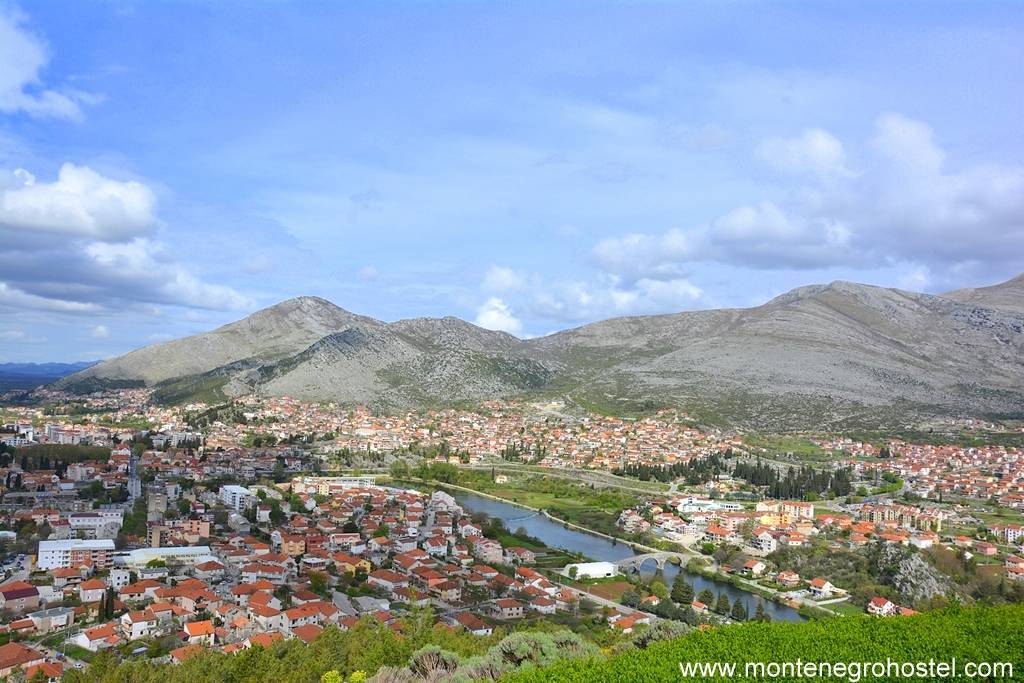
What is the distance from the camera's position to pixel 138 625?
1552 centimetres

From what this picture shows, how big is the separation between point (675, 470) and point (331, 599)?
2696cm

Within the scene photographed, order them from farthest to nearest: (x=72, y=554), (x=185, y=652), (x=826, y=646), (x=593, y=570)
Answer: (x=593, y=570) → (x=72, y=554) → (x=185, y=652) → (x=826, y=646)

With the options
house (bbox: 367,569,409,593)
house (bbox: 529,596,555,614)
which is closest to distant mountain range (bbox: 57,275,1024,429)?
house (bbox: 367,569,409,593)

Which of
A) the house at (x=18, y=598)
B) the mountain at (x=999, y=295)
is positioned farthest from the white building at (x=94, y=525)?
the mountain at (x=999, y=295)

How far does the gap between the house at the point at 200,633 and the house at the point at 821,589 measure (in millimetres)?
15813

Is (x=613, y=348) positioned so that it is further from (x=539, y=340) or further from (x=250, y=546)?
(x=250, y=546)

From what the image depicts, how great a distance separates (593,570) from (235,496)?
1696cm

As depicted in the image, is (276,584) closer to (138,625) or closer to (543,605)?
(138,625)

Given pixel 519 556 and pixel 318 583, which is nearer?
pixel 318 583

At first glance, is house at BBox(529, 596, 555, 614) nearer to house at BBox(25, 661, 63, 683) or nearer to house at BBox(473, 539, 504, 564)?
house at BBox(473, 539, 504, 564)

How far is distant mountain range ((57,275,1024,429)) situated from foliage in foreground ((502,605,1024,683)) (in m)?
52.8

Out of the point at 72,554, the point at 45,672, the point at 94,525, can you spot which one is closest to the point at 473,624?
the point at 45,672

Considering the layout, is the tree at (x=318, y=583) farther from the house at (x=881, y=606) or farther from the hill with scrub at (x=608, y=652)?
the house at (x=881, y=606)

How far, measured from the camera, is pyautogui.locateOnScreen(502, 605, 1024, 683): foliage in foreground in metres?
6.75
